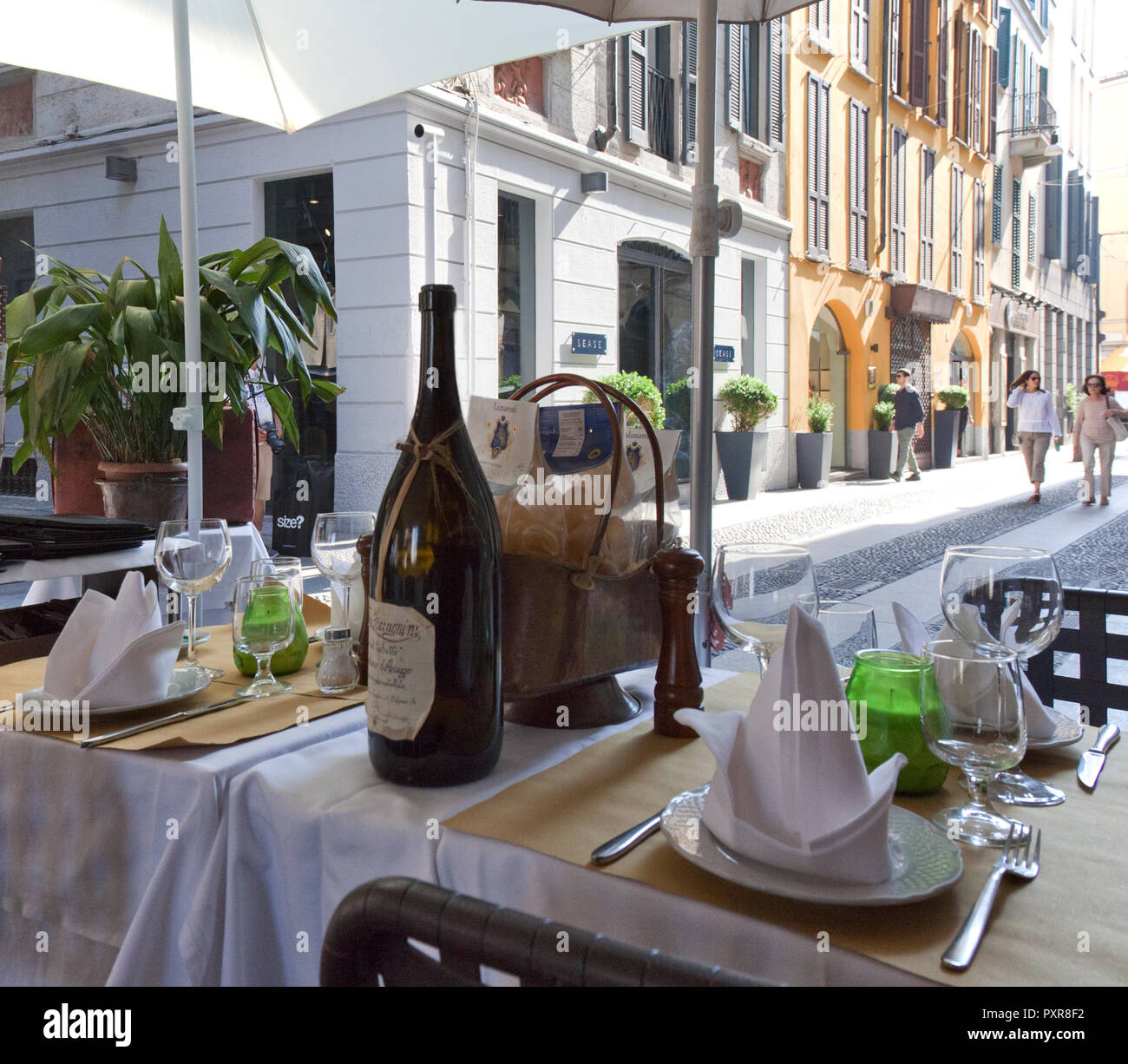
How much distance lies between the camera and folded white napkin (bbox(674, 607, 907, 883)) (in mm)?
662

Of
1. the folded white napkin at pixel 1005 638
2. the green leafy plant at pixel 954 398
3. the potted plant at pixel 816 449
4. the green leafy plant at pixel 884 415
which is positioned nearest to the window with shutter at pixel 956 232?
the green leafy plant at pixel 954 398

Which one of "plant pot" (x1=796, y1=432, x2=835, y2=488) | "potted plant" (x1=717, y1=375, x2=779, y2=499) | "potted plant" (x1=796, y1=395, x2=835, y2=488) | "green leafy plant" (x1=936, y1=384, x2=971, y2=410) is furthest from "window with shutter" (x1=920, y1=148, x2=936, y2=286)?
"potted plant" (x1=717, y1=375, x2=779, y2=499)

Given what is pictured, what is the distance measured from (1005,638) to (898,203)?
1596 centimetres

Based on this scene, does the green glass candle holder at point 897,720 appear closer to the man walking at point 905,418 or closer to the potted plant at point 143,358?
the potted plant at point 143,358

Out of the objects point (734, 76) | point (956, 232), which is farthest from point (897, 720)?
point (956, 232)

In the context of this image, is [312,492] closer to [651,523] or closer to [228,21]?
[228,21]

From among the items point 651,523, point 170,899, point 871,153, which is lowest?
point 170,899

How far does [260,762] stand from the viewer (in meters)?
0.92

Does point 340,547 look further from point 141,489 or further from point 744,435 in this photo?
point 744,435

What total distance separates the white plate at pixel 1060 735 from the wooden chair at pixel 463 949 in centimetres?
63

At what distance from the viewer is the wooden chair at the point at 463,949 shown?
441mm

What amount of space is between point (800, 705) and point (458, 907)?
0.35 m

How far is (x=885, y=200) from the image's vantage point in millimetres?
14391
